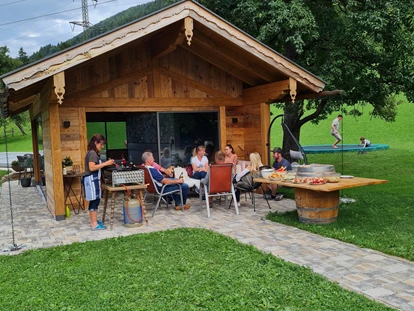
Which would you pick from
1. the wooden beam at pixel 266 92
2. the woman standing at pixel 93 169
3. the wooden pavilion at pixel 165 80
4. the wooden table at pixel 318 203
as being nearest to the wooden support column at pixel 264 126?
the wooden pavilion at pixel 165 80

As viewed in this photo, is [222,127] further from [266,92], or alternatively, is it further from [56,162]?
[56,162]

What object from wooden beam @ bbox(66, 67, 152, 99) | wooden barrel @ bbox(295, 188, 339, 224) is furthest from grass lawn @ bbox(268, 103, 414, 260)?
wooden beam @ bbox(66, 67, 152, 99)

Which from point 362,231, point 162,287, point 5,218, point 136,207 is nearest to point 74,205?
point 5,218

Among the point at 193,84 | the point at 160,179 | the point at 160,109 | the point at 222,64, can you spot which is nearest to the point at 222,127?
the point at 193,84

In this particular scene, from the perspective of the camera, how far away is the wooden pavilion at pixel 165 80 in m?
6.93

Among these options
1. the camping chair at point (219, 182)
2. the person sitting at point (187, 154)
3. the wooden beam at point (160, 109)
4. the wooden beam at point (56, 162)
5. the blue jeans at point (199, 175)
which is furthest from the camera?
the person sitting at point (187, 154)

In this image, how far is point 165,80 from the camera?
894 centimetres

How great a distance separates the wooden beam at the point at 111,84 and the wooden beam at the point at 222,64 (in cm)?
105

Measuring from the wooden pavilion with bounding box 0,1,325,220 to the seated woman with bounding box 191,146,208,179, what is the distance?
132 centimetres

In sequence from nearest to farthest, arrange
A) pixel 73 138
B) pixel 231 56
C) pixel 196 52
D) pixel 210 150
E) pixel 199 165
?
pixel 73 138 < pixel 199 165 < pixel 231 56 < pixel 196 52 < pixel 210 150

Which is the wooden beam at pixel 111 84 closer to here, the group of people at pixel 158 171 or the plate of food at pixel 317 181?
the group of people at pixel 158 171

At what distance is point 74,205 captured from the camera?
8164mm

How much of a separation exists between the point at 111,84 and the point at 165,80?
1.17 meters

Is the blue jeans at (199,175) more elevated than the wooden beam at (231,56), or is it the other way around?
the wooden beam at (231,56)
